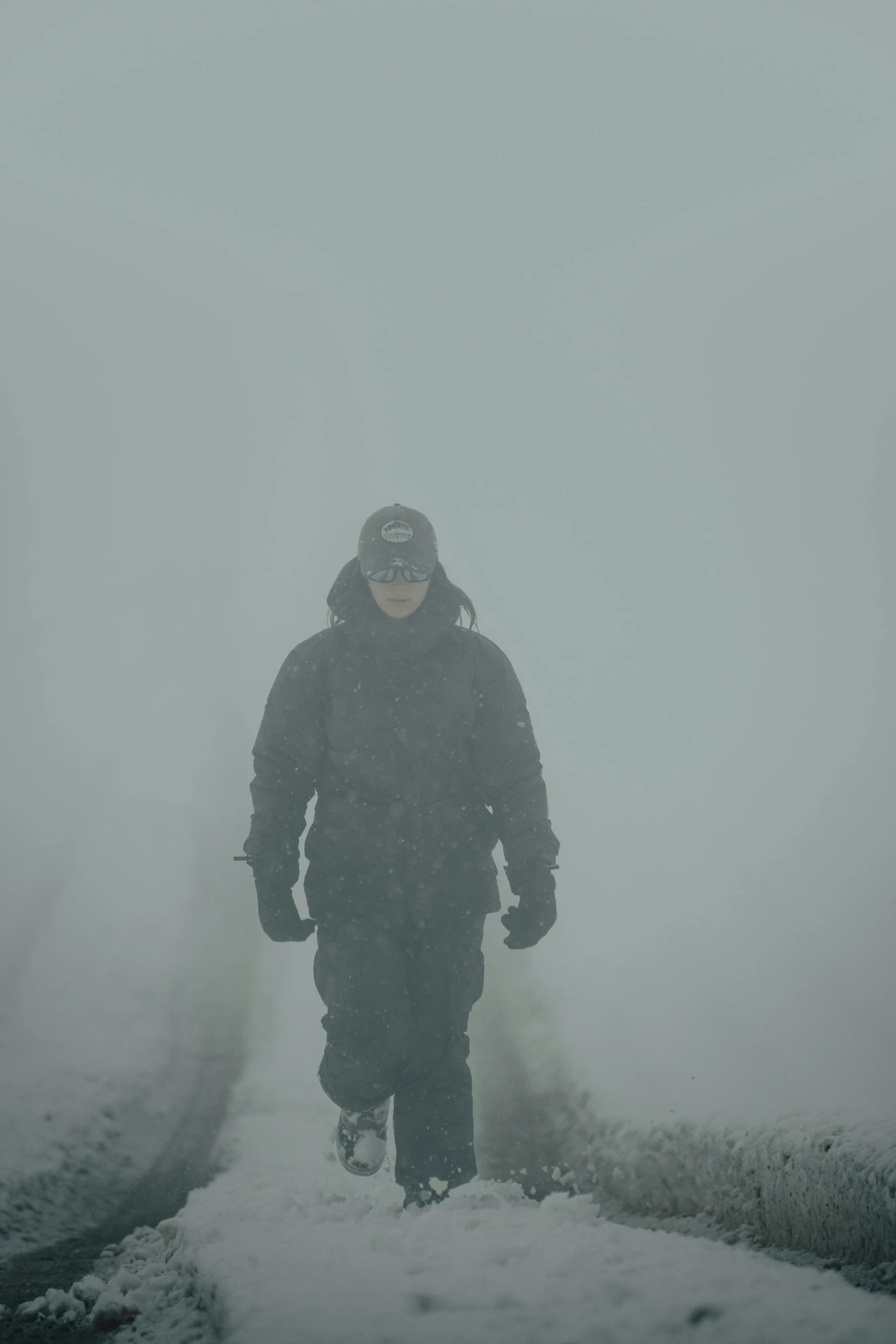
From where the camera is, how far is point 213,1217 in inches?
101

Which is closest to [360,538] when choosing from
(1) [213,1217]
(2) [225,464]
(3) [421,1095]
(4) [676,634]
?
(3) [421,1095]

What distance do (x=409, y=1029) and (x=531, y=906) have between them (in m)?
0.65

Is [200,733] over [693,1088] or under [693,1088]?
over

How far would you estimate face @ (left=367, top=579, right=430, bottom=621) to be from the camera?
3.34m

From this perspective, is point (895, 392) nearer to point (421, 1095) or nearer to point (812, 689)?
point (812, 689)

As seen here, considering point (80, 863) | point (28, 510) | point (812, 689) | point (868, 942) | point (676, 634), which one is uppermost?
point (28, 510)

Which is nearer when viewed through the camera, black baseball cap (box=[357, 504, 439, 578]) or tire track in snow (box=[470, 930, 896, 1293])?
tire track in snow (box=[470, 930, 896, 1293])

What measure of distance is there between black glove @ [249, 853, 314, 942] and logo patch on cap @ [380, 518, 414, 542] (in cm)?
131

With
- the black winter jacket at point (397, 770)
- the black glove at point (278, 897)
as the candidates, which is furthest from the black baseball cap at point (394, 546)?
the black glove at point (278, 897)

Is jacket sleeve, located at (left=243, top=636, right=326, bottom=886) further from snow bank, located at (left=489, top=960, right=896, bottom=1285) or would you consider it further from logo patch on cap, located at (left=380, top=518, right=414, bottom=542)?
snow bank, located at (left=489, top=960, right=896, bottom=1285)

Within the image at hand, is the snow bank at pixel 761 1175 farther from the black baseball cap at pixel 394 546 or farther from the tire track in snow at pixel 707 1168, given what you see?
the black baseball cap at pixel 394 546

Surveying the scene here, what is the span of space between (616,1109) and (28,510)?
49018mm

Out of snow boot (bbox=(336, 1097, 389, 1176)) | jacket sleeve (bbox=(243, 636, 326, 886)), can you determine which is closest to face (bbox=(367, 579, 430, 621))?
jacket sleeve (bbox=(243, 636, 326, 886))

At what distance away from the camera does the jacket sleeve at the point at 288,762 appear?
3.29 metres
